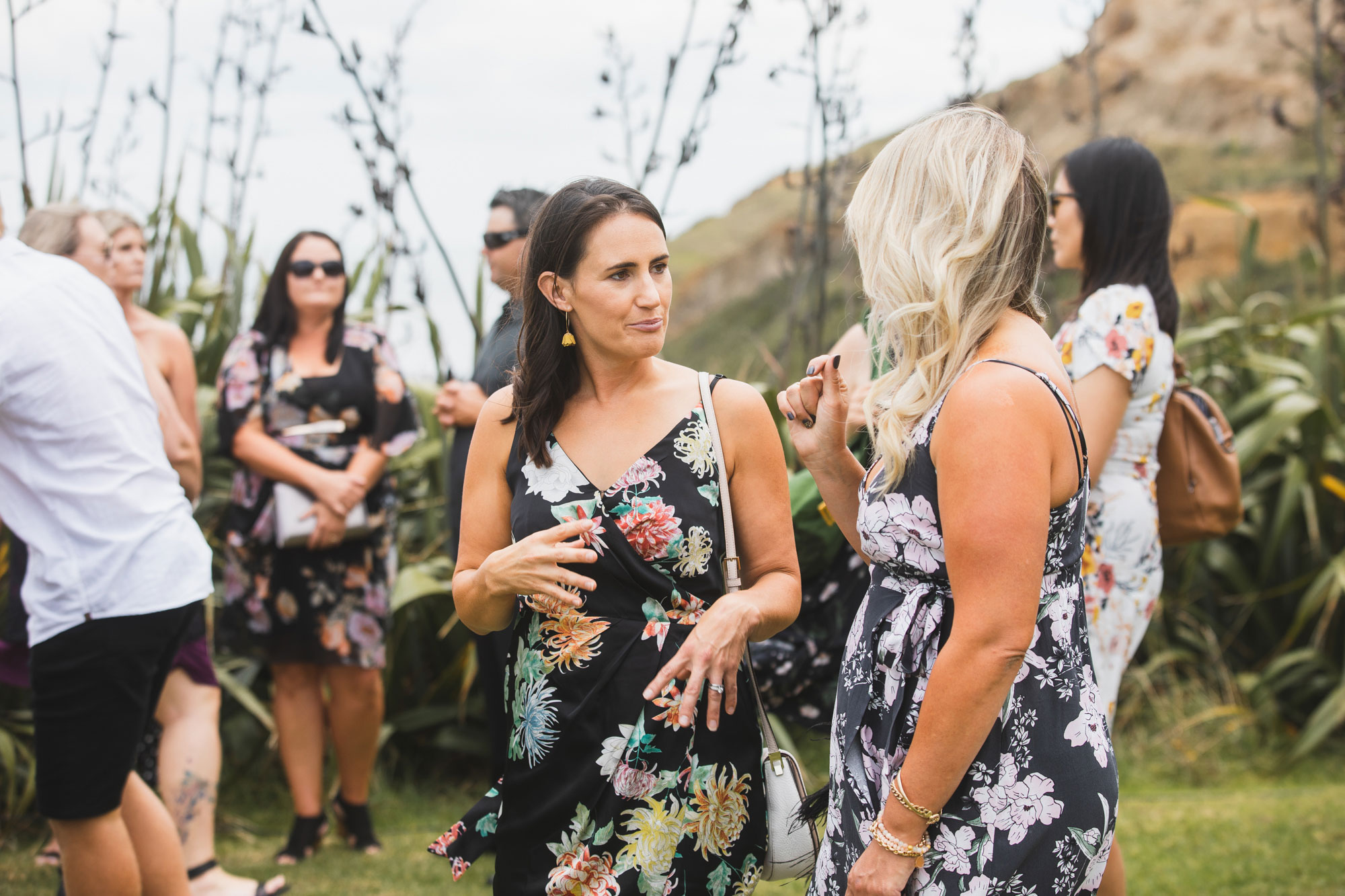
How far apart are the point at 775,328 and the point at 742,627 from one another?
14033 mm

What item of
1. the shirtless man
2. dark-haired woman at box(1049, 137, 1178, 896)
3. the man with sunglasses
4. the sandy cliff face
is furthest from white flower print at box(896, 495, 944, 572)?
the sandy cliff face

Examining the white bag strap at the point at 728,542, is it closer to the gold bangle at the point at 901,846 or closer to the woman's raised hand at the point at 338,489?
the gold bangle at the point at 901,846

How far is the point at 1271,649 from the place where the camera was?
15.7 feet

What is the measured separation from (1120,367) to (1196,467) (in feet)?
1.45

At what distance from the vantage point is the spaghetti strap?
1437 millimetres

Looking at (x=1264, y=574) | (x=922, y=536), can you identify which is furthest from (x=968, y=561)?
(x=1264, y=574)

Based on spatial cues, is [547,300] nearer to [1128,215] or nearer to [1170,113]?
[1128,215]

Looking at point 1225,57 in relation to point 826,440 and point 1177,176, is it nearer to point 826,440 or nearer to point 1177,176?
point 1177,176

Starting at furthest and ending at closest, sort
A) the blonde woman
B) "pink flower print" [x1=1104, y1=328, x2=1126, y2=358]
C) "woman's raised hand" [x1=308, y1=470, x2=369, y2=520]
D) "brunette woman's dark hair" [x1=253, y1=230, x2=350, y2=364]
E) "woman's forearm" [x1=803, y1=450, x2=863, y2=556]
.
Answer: "brunette woman's dark hair" [x1=253, y1=230, x2=350, y2=364] → "woman's raised hand" [x1=308, y1=470, x2=369, y2=520] → "pink flower print" [x1=1104, y1=328, x2=1126, y2=358] → "woman's forearm" [x1=803, y1=450, x2=863, y2=556] → the blonde woman

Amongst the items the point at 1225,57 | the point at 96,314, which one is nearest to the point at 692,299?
the point at 1225,57

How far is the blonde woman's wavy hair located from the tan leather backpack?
128 centimetres

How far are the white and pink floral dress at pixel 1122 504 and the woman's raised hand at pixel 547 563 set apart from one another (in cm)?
132

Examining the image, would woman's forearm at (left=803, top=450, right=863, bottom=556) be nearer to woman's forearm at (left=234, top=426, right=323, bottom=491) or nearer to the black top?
the black top

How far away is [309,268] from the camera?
377 centimetres
